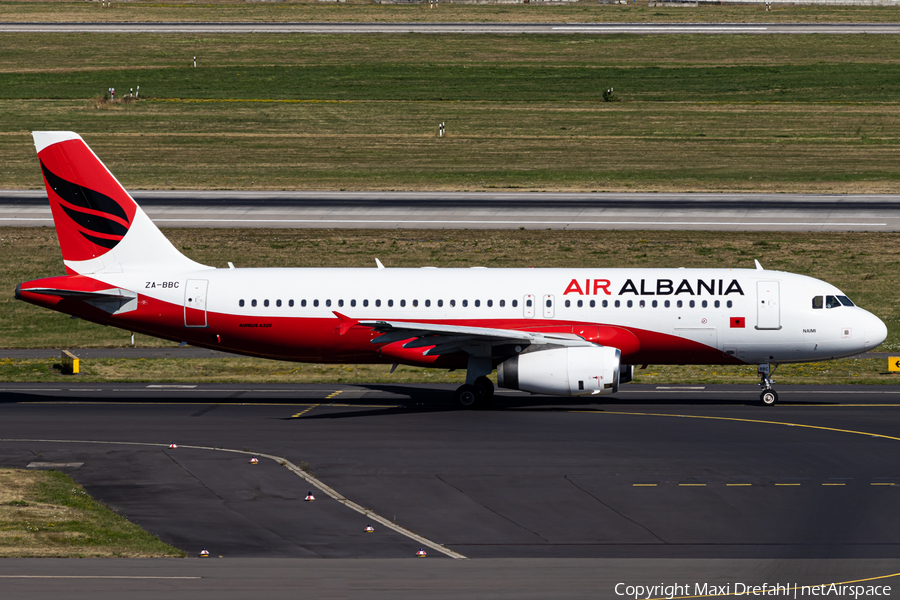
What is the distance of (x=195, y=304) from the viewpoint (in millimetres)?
39094

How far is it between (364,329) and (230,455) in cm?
831

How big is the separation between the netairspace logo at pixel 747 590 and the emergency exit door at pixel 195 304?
2222 cm

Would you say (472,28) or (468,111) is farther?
(472,28)

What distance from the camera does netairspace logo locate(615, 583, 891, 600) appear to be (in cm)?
2016

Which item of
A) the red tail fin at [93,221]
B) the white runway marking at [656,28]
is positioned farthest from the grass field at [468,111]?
the red tail fin at [93,221]

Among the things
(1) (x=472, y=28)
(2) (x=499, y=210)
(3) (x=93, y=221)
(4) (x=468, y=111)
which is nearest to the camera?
(3) (x=93, y=221)

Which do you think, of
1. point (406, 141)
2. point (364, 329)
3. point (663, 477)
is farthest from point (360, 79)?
point (663, 477)

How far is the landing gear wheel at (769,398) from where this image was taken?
38781mm

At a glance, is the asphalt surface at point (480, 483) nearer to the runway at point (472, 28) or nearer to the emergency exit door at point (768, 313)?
the emergency exit door at point (768, 313)

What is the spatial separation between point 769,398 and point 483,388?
981 centimetres

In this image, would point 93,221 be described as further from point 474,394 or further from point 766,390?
point 766,390

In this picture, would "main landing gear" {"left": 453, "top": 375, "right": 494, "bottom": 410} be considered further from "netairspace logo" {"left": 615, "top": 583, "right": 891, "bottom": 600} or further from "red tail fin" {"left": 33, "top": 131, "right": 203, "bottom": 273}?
"netairspace logo" {"left": 615, "top": 583, "right": 891, "bottom": 600}

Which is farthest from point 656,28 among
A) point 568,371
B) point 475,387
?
point 568,371

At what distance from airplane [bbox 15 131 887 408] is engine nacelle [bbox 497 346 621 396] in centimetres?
123
